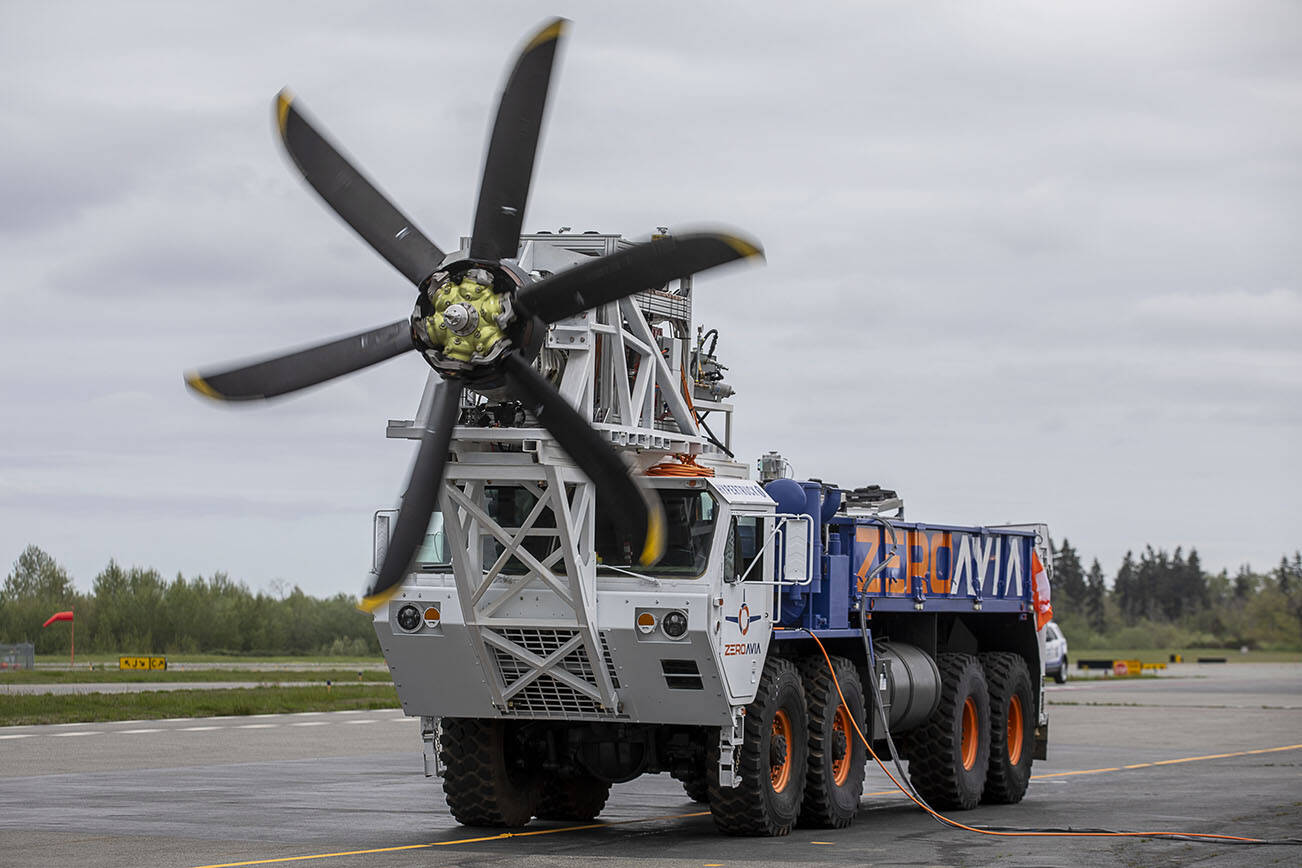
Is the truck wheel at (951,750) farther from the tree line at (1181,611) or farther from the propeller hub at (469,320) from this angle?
the tree line at (1181,611)

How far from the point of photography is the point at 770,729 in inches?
663

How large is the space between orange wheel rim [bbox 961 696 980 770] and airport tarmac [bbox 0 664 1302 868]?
0.71 m

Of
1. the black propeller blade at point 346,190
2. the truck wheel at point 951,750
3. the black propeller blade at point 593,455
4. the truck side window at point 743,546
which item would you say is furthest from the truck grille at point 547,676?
the truck wheel at point 951,750

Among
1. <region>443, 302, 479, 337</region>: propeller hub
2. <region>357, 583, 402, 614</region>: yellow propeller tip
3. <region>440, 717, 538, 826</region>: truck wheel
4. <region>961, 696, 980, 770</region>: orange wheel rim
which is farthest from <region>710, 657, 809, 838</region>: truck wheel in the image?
<region>961, 696, 980, 770</region>: orange wheel rim

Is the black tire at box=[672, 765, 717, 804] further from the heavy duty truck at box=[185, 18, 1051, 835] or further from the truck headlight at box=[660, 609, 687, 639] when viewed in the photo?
the truck headlight at box=[660, 609, 687, 639]

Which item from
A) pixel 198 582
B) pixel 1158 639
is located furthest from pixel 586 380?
pixel 1158 639

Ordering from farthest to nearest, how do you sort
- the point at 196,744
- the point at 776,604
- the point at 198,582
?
the point at 198,582 → the point at 196,744 → the point at 776,604

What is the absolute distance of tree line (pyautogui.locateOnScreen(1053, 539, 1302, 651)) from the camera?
137 m

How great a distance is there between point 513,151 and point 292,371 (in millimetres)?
2636

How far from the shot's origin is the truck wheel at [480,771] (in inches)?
683

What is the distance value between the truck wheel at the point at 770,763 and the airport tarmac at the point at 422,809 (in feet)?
0.95

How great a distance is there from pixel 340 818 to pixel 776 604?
201 inches

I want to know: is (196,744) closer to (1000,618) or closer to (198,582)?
(1000,618)

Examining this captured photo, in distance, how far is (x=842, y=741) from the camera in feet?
60.7
